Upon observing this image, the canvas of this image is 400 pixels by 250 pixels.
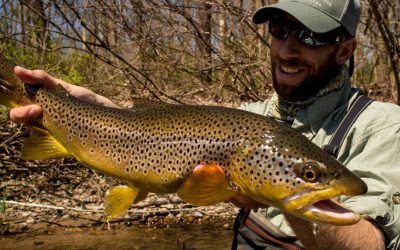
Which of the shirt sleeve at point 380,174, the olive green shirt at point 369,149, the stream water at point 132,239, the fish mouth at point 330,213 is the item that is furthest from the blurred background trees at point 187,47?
the fish mouth at point 330,213

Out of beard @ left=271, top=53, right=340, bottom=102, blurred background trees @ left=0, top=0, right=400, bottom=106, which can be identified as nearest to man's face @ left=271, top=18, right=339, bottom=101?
beard @ left=271, top=53, right=340, bottom=102

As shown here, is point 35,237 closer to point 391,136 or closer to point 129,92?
point 129,92

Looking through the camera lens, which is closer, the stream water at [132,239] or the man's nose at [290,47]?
the man's nose at [290,47]

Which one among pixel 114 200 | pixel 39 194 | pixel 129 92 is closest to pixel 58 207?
pixel 39 194

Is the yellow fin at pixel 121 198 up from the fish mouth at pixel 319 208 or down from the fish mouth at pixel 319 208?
down

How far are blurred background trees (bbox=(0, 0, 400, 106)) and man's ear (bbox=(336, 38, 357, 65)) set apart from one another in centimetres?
307

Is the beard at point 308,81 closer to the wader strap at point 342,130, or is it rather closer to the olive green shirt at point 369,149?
the olive green shirt at point 369,149

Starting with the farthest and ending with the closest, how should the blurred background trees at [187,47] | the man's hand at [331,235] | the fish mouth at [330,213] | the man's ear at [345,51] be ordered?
the blurred background trees at [187,47] → the man's ear at [345,51] → the man's hand at [331,235] → the fish mouth at [330,213]

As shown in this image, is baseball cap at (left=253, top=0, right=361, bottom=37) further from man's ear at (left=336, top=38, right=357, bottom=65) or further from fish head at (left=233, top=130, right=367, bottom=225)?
fish head at (left=233, top=130, right=367, bottom=225)

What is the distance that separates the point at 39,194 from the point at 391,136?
17.5ft

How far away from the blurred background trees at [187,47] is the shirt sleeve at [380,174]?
12.3 feet

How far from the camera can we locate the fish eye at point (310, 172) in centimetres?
231

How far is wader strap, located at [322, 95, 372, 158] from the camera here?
2877 millimetres

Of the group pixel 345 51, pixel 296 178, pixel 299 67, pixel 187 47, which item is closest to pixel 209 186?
pixel 296 178
